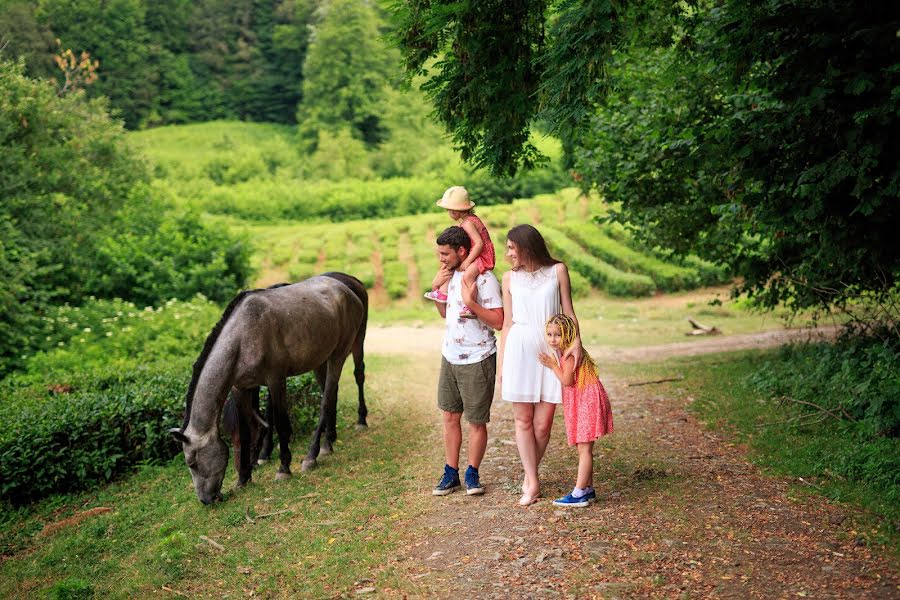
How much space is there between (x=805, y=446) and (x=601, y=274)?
18.3m

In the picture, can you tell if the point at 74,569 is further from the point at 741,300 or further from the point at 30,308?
the point at 741,300

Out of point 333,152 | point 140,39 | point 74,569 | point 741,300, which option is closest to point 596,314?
point 741,300

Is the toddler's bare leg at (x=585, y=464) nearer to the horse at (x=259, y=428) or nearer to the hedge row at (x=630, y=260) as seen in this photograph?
the horse at (x=259, y=428)

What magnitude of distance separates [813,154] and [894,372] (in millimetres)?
2310

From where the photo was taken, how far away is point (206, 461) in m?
6.55

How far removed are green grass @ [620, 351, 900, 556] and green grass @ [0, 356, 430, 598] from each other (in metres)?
3.00

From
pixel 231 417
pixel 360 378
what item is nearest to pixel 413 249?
pixel 360 378

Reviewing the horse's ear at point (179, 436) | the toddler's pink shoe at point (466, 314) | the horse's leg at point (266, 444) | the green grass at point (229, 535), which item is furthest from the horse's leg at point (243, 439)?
the toddler's pink shoe at point (466, 314)

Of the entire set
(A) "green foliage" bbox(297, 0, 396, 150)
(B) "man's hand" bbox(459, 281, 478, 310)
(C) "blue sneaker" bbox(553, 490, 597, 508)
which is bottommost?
(C) "blue sneaker" bbox(553, 490, 597, 508)

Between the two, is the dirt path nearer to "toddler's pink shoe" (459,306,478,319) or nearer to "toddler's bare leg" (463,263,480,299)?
"toddler's pink shoe" (459,306,478,319)

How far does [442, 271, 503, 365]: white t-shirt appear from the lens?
5727 millimetres

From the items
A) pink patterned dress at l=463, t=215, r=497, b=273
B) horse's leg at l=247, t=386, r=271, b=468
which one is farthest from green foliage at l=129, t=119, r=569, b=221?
pink patterned dress at l=463, t=215, r=497, b=273

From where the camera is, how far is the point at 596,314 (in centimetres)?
2192

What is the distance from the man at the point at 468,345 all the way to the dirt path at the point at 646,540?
0.66 m
